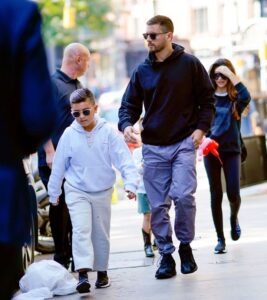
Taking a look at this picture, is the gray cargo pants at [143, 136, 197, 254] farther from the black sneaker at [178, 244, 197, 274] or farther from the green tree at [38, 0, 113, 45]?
the green tree at [38, 0, 113, 45]

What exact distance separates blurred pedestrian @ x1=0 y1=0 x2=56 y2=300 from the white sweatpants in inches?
195

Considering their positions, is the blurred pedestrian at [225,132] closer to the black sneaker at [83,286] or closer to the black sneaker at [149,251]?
the black sneaker at [149,251]

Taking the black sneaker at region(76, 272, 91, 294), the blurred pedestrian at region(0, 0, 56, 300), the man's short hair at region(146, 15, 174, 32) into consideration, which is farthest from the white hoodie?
the blurred pedestrian at region(0, 0, 56, 300)

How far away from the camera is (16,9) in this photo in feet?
10.9

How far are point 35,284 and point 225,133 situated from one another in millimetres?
2578

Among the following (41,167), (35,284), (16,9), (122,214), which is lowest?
(122,214)

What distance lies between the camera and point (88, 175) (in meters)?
8.50

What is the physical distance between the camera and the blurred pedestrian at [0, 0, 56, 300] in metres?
3.31

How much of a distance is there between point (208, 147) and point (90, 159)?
166 cm

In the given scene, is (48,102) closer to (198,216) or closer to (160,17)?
(160,17)

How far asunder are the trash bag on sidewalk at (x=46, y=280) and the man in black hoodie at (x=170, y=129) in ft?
2.54

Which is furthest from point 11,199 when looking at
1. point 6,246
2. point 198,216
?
point 198,216

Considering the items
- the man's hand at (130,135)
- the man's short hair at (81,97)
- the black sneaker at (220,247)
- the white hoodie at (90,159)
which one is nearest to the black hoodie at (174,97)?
the man's hand at (130,135)

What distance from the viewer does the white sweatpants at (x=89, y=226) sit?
838 centimetres
